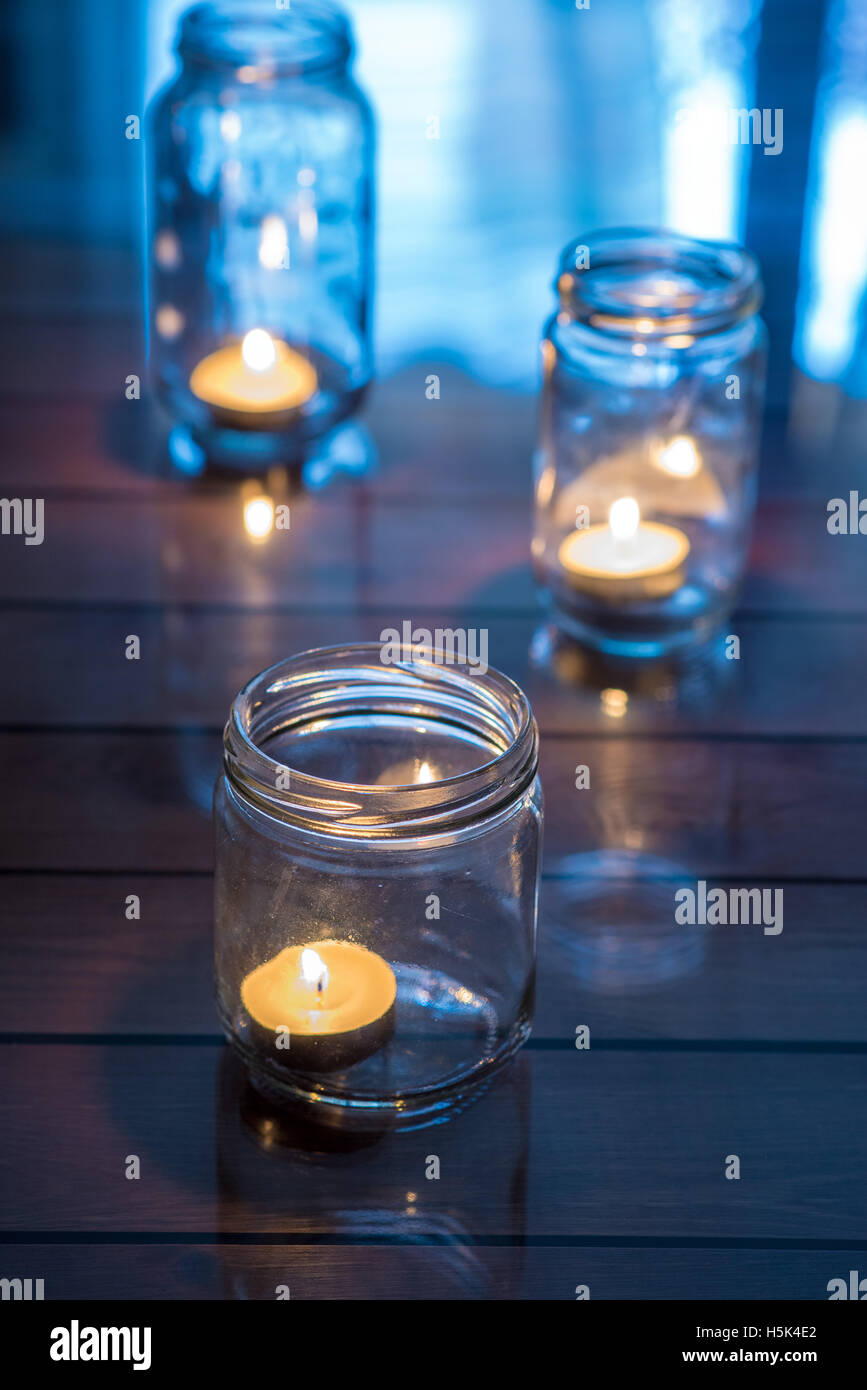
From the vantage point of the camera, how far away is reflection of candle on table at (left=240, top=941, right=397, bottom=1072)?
0.74 meters

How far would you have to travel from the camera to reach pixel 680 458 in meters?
1.12

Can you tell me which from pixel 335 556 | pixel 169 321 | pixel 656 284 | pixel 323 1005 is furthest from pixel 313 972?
pixel 169 321

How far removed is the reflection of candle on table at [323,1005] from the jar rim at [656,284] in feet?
1.56

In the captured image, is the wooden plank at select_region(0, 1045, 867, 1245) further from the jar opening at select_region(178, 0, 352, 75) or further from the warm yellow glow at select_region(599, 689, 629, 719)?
the jar opening at select_region(178, 0, 352, 75)

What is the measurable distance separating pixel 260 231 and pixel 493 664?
16.9 inches

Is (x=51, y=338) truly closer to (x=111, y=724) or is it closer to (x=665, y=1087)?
(x=111, y=724)

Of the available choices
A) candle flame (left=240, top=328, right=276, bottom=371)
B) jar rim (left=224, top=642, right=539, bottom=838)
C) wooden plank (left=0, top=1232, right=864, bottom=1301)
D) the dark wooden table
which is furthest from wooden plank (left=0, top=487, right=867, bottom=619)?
wooden plank (left=0, top=1232, right=864, bottom=1301)

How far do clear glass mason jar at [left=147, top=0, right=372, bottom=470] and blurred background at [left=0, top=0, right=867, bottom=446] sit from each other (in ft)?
0.30

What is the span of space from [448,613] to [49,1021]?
1.34ft

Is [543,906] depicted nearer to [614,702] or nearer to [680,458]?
[614,702]

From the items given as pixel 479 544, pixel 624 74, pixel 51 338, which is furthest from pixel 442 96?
pixel 479 544

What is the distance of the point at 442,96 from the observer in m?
1.79

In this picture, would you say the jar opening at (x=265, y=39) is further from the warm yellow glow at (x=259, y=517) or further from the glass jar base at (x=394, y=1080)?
the glass jar base at (x=394, y=1080)

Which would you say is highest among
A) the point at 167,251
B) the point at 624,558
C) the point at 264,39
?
the point at 264,39
